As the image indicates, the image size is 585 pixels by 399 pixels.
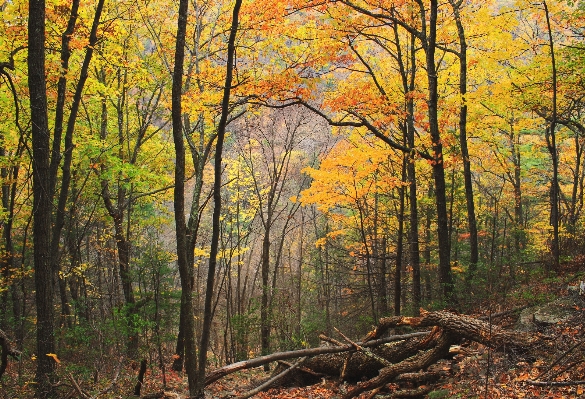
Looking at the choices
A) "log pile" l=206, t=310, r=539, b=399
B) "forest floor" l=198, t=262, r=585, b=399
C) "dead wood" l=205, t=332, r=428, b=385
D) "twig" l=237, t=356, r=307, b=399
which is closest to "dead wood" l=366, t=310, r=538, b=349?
"log pile" l=206, t=310, r=539, b=399

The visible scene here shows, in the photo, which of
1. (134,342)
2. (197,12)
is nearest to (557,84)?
(197,12)

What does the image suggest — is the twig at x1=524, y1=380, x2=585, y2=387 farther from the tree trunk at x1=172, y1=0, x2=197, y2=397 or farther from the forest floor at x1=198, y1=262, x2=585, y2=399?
the tree trunk at x1=172, y1=0, x2=197, y2=397

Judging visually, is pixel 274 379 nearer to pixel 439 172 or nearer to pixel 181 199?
pixel 181 199

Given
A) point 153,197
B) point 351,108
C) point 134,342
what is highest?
point 351,108

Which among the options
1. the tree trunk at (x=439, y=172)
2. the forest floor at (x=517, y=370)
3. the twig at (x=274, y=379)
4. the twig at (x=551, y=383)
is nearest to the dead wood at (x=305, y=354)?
the twig at (x=274, y=379)

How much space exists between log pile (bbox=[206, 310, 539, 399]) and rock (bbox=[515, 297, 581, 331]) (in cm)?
79

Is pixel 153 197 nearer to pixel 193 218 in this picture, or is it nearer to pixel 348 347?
pixel 193 218

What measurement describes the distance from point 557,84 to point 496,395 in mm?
9570

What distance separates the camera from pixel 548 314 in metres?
6.52

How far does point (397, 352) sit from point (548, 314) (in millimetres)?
2609

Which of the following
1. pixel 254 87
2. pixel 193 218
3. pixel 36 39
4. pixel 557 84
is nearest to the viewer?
pixel 36 39

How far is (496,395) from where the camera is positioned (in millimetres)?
4734

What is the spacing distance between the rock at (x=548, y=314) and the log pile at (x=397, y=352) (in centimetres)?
79

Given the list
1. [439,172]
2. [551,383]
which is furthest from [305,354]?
[439,172]
